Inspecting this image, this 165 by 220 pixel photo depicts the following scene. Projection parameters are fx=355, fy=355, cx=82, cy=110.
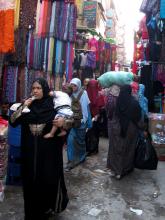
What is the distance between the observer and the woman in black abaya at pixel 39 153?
369 cm

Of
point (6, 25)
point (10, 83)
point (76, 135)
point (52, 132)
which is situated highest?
point (6, 25)

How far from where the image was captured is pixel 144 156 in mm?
5828

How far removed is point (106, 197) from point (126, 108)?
1416 mm

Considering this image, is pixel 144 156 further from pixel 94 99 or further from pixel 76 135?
pixel 94 99

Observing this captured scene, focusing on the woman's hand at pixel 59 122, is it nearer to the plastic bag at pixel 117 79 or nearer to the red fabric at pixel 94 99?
the plastic bag at pixel 117 79

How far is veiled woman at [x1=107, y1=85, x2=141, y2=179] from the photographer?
5527 mm

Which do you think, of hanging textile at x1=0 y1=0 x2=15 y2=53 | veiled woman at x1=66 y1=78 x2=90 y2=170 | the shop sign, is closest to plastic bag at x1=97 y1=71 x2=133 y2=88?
veiled woman at x1=66 y1=78 x2=90 y2=170

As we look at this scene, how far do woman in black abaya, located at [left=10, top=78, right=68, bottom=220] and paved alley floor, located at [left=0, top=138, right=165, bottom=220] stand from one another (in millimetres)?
436

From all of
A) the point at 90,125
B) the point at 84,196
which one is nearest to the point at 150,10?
the point at 90,125

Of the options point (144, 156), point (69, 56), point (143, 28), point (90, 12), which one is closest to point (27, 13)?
point (69, 56)

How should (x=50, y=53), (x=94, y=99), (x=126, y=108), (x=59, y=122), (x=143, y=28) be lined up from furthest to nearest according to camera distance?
(x=143, y=28)
(x=94, y=99)
(x=50, y=53)
(x=126, y=108)
(x=59, y=122)

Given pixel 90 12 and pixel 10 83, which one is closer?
pixel 10 83

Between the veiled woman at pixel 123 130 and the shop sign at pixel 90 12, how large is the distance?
1569 centimetres

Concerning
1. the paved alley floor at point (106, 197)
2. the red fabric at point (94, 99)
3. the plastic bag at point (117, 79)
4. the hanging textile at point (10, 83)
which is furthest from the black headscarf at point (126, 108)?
the red fabric at point (94, 99)
